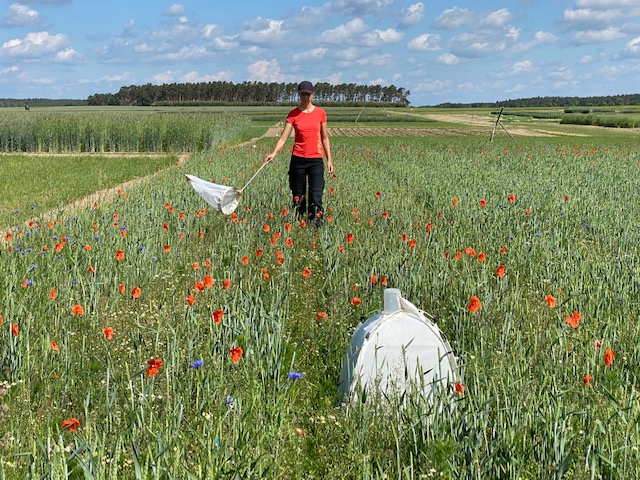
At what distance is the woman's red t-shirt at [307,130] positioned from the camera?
7.54 m

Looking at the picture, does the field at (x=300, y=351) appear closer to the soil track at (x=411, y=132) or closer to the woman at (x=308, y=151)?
the woman at (x=308, y=151)

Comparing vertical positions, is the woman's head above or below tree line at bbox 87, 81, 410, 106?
below

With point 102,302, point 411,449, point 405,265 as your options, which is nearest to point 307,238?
point 405,265

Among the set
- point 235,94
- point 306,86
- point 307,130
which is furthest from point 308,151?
point 235,94

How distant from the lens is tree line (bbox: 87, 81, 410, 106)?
128625 millimetres

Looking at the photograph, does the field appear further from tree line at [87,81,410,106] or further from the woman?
tree line at [87,81,410,106]

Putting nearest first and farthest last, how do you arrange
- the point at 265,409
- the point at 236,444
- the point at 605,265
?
the point at 236,444 → the point at 265,409 → the point at 605,265

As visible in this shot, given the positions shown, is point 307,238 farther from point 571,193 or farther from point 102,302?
point 571,193

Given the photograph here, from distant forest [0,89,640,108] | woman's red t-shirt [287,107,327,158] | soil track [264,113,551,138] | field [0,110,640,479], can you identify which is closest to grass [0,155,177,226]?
field [0,110,640,479]

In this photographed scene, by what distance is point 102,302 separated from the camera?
466 cm

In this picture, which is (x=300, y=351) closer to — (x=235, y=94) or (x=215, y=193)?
(x=215, y=193)

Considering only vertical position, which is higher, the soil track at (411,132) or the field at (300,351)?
the soil track at (411,132)

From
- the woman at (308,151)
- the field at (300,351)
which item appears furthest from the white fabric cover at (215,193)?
the woman at (308,151)

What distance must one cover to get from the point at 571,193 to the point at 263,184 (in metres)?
5.24
